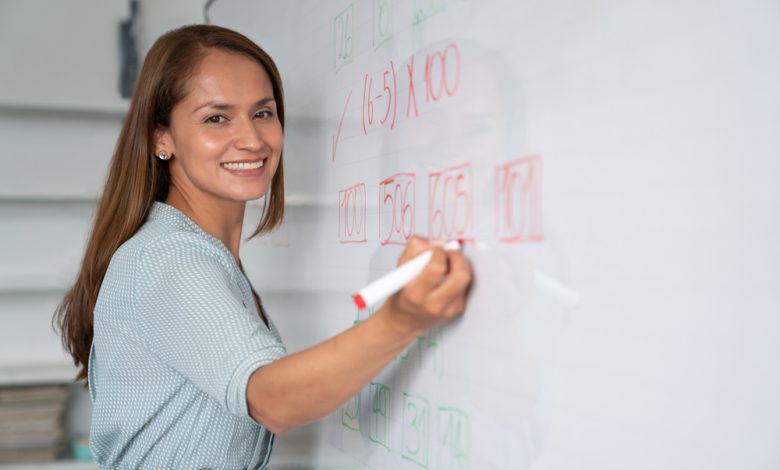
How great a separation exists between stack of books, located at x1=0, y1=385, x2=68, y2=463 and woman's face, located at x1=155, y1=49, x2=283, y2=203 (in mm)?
1779

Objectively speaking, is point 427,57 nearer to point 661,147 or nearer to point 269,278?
point 661,147

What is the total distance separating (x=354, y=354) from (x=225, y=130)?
0.47 metres

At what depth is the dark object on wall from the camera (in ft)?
8.89

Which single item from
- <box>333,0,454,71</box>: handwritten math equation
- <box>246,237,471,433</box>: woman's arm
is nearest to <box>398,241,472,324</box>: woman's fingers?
<box>246,237,471,433</box>: woman's arm


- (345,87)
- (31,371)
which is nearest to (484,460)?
(345,87)

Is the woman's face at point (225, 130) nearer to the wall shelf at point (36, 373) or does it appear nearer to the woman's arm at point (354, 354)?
the woman's arm at point (354, 354)

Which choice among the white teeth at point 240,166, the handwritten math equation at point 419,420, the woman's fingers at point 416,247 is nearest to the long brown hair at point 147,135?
the white teeth at point 240,166

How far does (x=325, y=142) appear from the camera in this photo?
3.80ft

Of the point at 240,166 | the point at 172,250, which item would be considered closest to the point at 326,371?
the point at 172,250

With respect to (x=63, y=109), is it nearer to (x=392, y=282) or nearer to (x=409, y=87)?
(x=409, y=87)

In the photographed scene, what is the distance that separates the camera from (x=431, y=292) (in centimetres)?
70

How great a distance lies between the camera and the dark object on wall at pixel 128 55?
2709 millimetres

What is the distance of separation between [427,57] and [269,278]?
2.52 ft

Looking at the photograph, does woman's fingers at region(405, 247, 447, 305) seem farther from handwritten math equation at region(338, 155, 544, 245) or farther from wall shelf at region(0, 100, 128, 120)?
wall shelf at region(0, 100, 128, 120)
